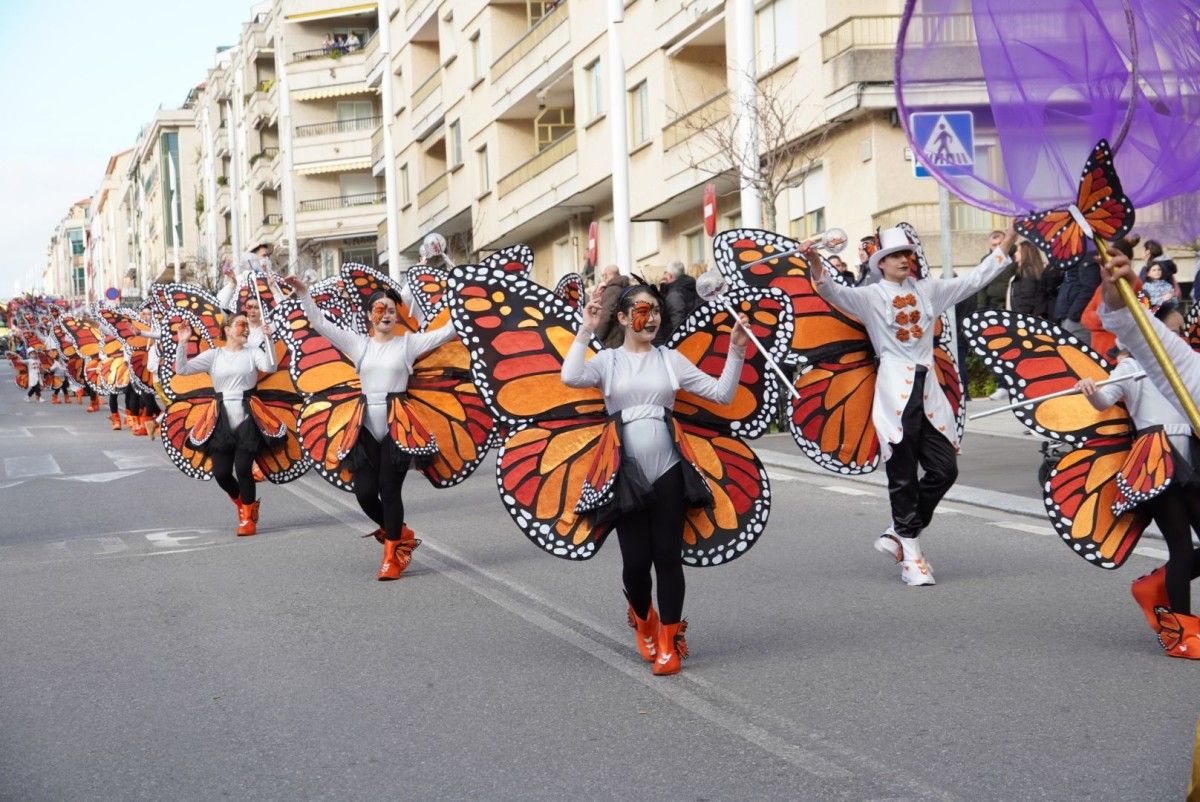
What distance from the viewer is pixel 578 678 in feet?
22.0

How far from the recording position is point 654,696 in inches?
250

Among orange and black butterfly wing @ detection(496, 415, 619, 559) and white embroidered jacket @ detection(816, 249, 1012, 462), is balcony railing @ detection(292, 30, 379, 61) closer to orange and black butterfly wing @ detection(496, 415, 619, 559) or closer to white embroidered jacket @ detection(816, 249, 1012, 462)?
white embroidered jacket @ detection(816, 249, 1012, 462)

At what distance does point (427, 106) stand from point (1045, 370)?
3994cm

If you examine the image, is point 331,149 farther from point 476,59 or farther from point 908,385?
point 908,385

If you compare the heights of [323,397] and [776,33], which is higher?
[776,33]

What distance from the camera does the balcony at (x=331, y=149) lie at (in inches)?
2409

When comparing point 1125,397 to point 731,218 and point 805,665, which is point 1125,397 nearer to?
point 805,665

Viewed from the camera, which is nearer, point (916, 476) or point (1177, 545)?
point (1177, 545)

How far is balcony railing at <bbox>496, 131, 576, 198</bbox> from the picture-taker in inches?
1368

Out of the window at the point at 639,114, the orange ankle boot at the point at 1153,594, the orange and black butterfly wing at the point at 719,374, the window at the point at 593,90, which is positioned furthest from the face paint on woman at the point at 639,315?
the window at the point at 593,90

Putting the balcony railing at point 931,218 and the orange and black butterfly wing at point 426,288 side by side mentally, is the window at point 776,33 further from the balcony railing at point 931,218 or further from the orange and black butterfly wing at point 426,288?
the orange and black butterfly wing at point 426,288

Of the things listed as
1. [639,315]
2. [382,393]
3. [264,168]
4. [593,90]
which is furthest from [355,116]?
[639,315]

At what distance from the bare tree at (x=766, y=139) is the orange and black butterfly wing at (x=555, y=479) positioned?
39.3ft

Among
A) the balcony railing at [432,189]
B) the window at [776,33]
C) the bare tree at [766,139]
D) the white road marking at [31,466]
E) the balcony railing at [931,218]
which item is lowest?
the white road marking at [31,466]
